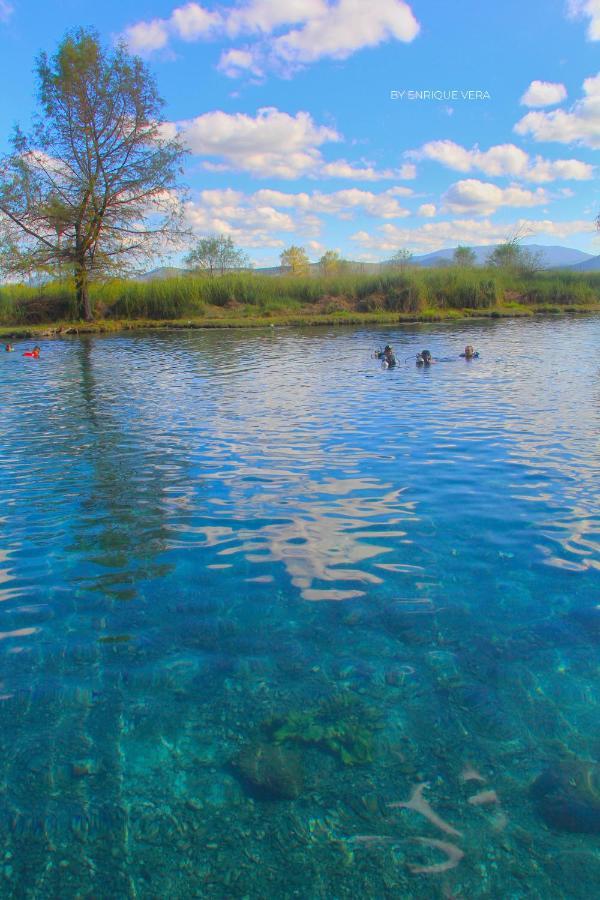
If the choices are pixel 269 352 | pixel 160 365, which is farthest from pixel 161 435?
pixel 269 352

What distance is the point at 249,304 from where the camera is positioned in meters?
45.1

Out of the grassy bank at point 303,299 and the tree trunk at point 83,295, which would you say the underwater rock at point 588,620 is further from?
the tree trunk at point 83,295

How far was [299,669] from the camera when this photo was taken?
3828mm

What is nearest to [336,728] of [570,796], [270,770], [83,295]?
[270,770]

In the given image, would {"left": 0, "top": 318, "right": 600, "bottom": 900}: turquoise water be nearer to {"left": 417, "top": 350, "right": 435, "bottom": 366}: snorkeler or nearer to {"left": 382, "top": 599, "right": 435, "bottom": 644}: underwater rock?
{"left": 382, "top": 599, "right": 435, "bottom": 644}: underwater rock

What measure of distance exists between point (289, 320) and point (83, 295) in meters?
13.4

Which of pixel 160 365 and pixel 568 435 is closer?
pixel 568 435

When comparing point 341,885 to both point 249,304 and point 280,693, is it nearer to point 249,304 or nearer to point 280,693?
point 280,693

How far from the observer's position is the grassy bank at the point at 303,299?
1598 inches

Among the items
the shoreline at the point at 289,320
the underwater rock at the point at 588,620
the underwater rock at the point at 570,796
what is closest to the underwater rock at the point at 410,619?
the underwater rock at the point at 588,620

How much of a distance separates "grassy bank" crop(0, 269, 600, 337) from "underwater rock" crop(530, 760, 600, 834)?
36.6m

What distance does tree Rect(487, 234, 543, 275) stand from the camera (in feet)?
168

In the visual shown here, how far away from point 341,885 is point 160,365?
19.3 metres

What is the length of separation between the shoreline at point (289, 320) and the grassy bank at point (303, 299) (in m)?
0.08
